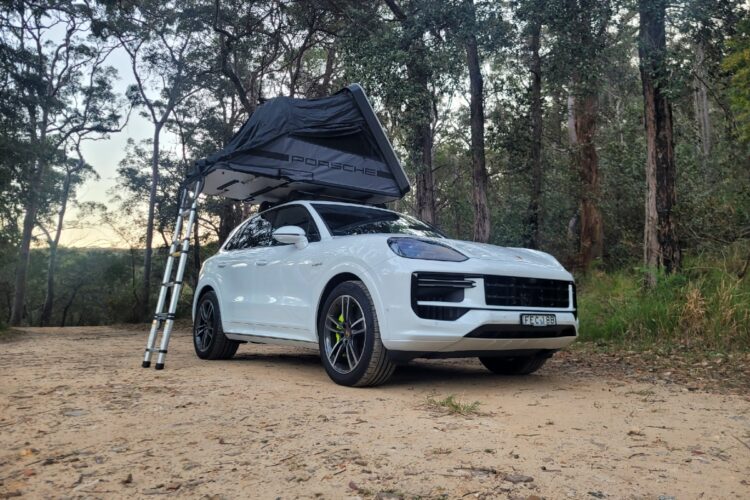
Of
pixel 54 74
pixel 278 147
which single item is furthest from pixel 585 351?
pixel 54 74

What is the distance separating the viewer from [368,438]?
3.23m

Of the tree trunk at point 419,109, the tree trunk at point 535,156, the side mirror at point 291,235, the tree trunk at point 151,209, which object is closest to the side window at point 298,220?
the side mirror at point 291,235

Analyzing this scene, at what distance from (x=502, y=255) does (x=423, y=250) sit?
2.40 ft

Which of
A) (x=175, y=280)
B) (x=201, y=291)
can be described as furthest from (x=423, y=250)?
(x=201, y=291)

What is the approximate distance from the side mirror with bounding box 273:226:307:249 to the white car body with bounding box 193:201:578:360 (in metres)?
0.05

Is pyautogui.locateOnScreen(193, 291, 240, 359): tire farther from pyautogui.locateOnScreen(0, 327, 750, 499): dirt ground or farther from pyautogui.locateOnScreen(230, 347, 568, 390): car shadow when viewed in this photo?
pyautogui.locateOnScreen(0, 327, 750, 499): dirt ground

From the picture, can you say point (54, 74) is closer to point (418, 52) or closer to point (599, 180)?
point (418, 52)

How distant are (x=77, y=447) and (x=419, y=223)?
3993 mm

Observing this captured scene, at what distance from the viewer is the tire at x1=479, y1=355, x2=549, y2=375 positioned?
→ 18.5 ft

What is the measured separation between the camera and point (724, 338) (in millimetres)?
Result: 6836

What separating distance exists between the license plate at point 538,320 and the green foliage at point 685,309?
315 cm

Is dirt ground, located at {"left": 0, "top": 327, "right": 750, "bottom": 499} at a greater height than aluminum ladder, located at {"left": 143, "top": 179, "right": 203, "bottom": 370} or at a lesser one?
lesser

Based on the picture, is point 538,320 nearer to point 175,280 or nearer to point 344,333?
point 344,333

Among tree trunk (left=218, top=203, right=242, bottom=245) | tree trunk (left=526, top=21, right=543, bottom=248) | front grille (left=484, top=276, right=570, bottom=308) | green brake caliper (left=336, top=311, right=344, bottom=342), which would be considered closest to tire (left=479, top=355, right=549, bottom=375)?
front grille (left=484, top=276, right=570, bottom=308)
